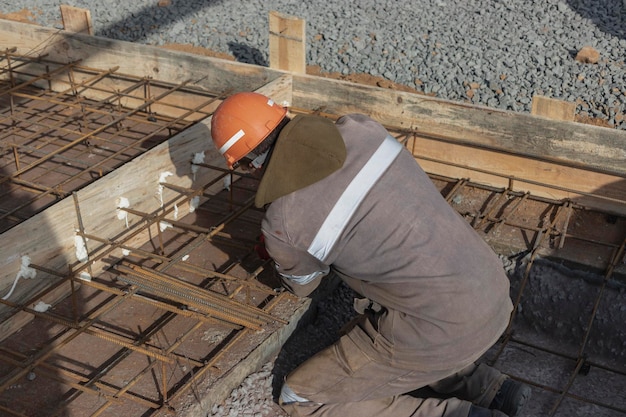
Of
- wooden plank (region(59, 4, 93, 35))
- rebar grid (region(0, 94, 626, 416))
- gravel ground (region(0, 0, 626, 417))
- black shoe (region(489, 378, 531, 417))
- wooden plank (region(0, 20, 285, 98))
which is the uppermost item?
wooden plank (region(59, 4, 93, 35))

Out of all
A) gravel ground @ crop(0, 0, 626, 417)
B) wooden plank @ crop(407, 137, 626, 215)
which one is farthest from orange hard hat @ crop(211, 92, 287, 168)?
wooden plank @ crop(407, 137, 626, 215)

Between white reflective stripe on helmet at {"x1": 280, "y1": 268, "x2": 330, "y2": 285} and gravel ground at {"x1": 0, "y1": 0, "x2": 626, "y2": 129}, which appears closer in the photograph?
white reflective stripe on helmet at {"x1": 280, "y1": 268, "x2": 330, "y2": 285}

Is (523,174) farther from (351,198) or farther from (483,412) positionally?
(351,198)

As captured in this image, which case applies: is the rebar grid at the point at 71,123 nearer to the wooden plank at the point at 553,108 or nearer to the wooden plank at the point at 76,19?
the wooden plank at the point at 76,19

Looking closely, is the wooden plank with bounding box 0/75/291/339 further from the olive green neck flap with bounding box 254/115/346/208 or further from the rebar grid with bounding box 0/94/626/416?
the olive green neck flap with bounding box 254/115/346/208

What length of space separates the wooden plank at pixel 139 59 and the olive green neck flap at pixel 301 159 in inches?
129

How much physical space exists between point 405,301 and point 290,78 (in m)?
3.45

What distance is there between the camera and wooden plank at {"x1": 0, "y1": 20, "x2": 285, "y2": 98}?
6.55 m

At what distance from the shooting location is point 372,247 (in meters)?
3.22

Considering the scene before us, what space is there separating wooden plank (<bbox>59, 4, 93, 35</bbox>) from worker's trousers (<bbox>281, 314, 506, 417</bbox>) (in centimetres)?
499

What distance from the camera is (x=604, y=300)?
4.68 m

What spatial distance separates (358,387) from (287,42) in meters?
3.64

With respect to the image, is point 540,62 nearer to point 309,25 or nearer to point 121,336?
point 309,25

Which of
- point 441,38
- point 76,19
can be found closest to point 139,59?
point 76,19
